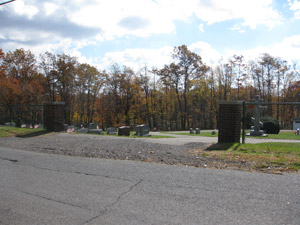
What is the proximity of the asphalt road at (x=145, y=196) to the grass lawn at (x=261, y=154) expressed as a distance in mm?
1194

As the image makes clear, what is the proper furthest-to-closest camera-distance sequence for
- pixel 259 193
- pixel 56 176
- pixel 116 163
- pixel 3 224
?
pixel 116 163 < pixel 56 176 < pixel 259 193 < pixel 3 224

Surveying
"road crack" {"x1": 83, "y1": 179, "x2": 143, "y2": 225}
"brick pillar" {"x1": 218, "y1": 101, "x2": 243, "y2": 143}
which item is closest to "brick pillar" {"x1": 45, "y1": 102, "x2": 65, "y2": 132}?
"brick pillar" {"x1": 218, "y1": 101, "x2": 243, "y2": 143}

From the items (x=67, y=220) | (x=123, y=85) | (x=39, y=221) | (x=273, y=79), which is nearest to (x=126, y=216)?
(x=67, y=220)

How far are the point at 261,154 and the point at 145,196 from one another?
489 cm

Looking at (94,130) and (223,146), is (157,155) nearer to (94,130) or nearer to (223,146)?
(223,146)

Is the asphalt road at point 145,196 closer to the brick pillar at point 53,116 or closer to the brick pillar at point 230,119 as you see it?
the brick pillar at point 230,119

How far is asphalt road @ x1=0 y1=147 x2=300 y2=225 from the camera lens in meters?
3.69

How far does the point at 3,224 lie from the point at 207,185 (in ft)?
11.2

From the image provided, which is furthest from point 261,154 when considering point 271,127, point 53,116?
point 271,127

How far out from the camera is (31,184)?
5.50 meters

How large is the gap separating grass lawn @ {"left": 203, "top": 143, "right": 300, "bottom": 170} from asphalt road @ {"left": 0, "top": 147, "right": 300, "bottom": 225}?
1.19 meters

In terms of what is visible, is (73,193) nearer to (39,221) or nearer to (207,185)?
(39,221)

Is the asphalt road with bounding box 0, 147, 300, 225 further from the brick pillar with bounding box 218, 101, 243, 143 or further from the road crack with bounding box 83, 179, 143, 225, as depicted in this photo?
the brick pillar with bounding box 218, 101, 243, 143

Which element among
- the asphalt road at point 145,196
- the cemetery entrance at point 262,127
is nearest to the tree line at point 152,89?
the cemetery entrance at point 262,127
